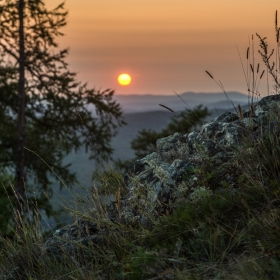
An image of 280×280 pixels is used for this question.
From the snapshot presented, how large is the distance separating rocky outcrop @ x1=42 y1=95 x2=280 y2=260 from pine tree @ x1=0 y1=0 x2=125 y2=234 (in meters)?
14.0

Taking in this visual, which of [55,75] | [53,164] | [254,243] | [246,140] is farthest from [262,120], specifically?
[53,164]

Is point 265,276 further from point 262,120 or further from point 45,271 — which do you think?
point 262,120

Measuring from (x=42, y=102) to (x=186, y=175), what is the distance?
16899 mm

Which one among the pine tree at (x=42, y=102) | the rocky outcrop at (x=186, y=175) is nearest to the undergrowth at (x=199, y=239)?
the rocky outcrop at (x=186, y=175)

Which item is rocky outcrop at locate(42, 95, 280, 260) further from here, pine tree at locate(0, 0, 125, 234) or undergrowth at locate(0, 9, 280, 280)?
pine tree at locate(0, 0, 125, 234)

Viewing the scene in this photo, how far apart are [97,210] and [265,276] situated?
1.87 m

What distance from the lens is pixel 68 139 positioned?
20.7 metres

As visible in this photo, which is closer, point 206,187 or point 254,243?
point 254,243

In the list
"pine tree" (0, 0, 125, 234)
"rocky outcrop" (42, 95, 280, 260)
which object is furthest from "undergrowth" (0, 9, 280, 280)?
"pine tree" (0, 0, 125, 234)

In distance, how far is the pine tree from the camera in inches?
742

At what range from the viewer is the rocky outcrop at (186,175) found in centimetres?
411

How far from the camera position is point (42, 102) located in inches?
806

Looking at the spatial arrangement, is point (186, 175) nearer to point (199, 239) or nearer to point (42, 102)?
point (199, 239)

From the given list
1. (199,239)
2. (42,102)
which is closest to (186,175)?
(199,239)
